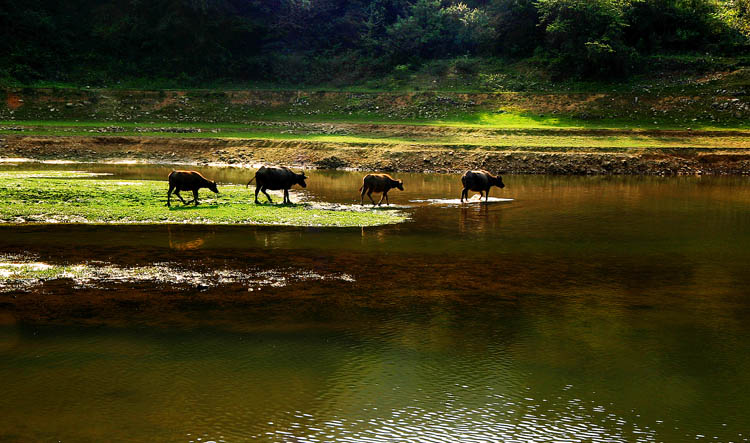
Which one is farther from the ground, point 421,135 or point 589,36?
point 589,36

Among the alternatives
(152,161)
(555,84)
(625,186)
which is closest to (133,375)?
(625,186)

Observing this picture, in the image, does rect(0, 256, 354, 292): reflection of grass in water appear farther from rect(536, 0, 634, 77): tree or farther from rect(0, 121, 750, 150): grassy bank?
rect(536, 0, 634, 77): tree

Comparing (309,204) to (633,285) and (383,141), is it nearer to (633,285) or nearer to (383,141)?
(633,285)

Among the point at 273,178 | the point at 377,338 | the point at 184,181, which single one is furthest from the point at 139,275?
the point at 273,178

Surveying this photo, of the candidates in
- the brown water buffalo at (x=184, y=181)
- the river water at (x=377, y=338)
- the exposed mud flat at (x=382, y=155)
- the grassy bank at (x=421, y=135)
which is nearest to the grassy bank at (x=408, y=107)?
the grassy bank at (x=421, y=135)

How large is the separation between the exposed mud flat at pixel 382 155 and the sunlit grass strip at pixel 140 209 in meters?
14.6

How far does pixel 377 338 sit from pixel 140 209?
46.0 feet

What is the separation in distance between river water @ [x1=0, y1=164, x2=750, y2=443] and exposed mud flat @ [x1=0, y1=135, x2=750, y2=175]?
1965 centimetres

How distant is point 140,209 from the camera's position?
22.4 m

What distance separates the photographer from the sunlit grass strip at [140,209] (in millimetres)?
21094

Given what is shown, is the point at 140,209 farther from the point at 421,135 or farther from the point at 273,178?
the point at 421,135

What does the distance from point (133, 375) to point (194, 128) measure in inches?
1667

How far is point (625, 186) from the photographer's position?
1320 inches

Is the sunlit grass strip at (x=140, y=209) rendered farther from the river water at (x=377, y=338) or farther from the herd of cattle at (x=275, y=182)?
the river water at (x=377, y=338)
